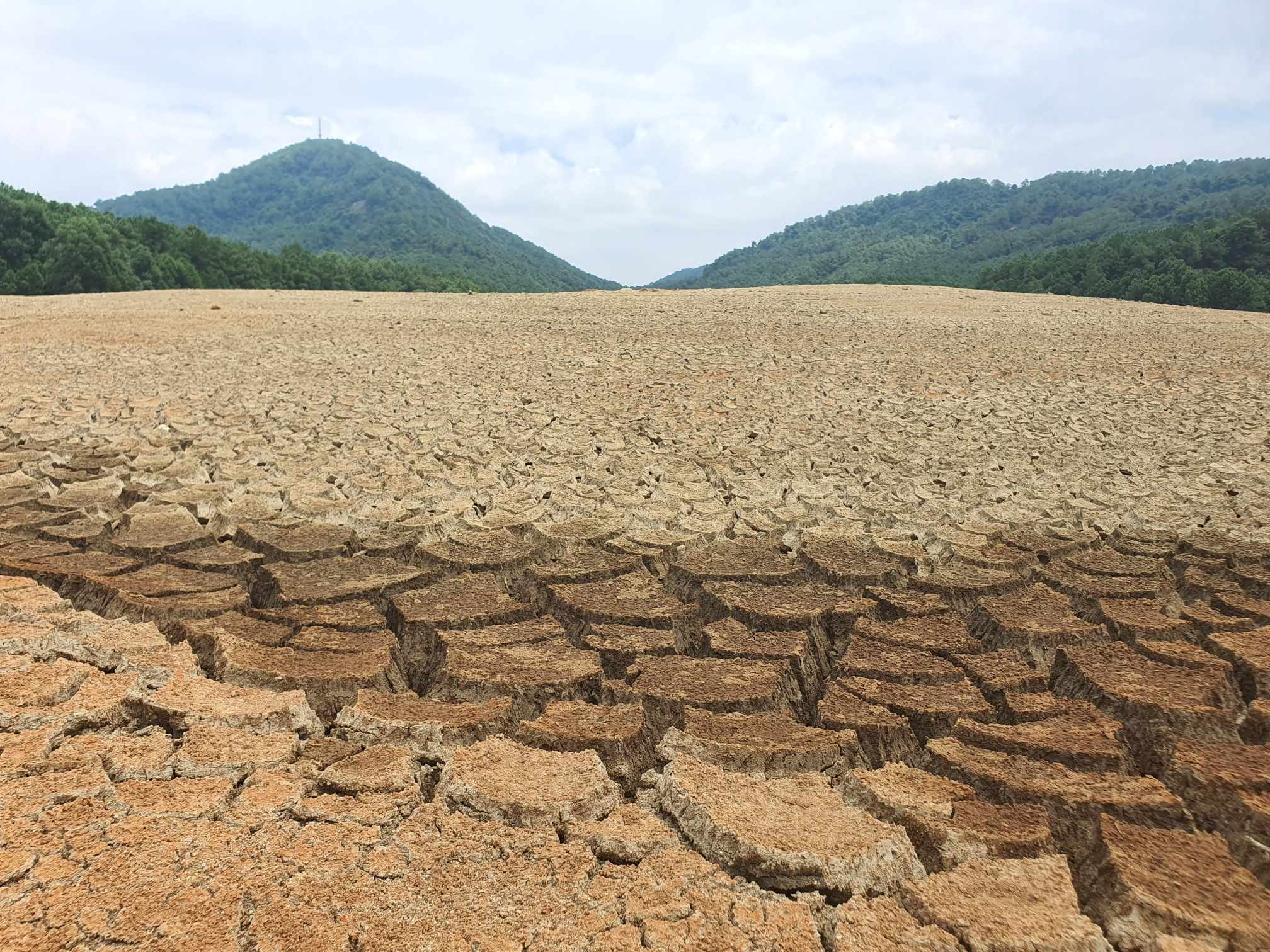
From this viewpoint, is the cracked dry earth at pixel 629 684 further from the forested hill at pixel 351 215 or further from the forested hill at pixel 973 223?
the forested hill at pixel 351 215

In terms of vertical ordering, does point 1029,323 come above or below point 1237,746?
above

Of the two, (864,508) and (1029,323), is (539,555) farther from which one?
(1029,323)

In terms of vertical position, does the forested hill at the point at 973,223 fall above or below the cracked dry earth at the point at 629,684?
above

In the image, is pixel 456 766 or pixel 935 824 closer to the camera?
pixel 935 824

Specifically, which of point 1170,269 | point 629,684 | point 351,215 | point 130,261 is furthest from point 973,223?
point 629,684

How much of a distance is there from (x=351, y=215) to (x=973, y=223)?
211 ft

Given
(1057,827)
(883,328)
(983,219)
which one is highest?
(983,219)

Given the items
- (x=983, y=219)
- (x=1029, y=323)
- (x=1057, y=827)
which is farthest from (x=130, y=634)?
(x=983, y=219)

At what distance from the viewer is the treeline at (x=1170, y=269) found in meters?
17.8

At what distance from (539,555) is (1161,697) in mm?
1874

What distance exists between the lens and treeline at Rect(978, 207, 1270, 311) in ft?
58.5

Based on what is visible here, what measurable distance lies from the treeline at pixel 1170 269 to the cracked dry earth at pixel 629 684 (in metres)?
16.9

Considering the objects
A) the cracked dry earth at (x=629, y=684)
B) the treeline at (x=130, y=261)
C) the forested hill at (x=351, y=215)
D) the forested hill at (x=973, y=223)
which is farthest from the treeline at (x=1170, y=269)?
the forested hill at (x=351, y=215)

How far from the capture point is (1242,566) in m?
2.79
